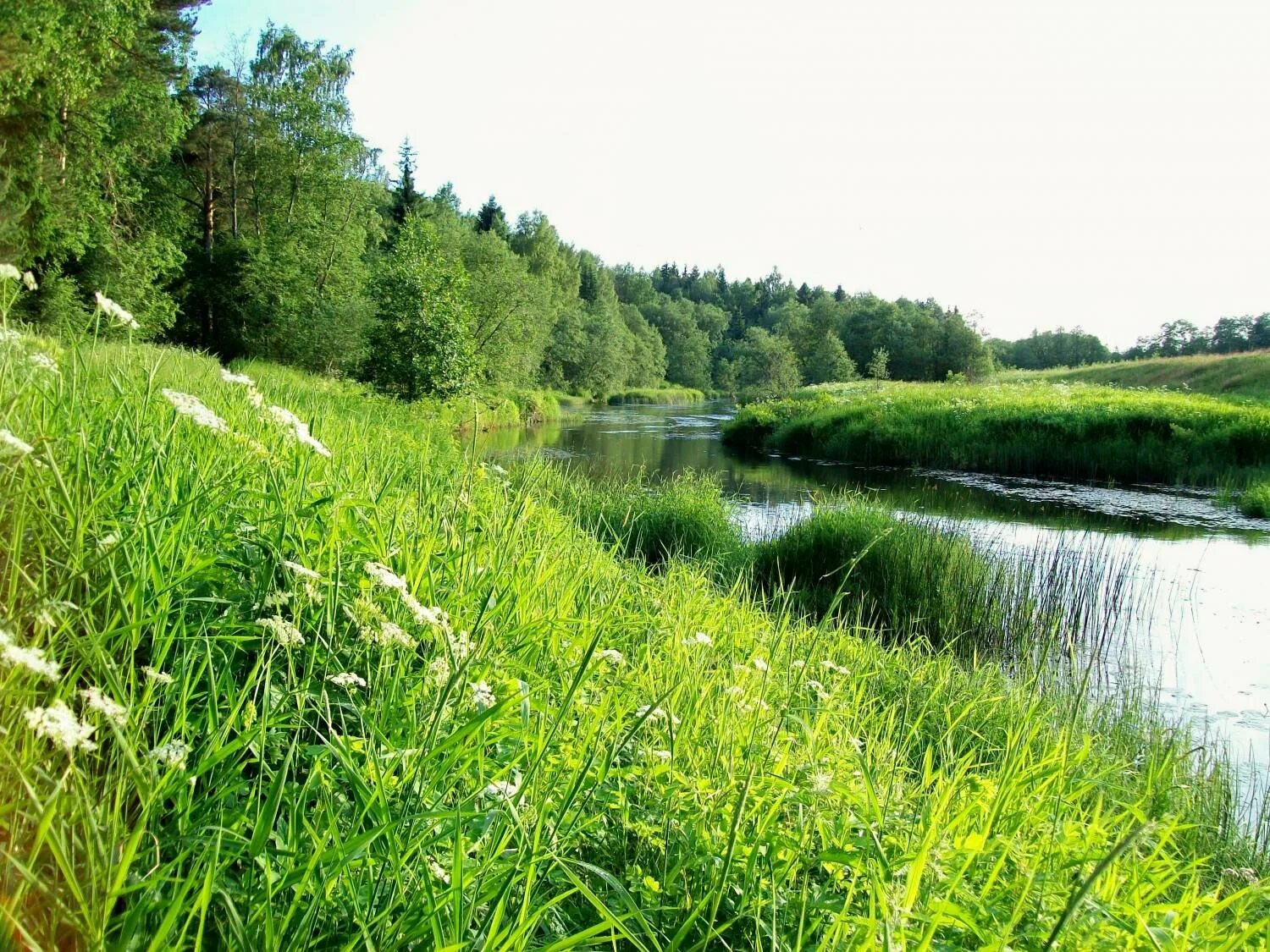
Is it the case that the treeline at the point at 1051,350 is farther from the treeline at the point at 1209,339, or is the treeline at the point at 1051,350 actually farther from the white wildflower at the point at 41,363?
the white wildflower at the point at 41,363

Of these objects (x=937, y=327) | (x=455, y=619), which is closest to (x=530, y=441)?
(x=455, y=619)

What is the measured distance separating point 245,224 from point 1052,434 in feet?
119

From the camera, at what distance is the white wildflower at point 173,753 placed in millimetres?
1333

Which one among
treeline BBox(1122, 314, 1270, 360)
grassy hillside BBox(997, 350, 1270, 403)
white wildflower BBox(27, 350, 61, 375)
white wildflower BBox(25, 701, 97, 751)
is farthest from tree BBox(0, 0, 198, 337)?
treeline BBox(1122, 314, 1270, 360)

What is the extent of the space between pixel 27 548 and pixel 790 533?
30.0ft

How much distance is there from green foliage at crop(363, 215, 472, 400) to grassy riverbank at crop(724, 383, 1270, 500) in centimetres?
1296

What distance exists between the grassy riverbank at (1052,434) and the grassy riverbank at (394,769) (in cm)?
1925

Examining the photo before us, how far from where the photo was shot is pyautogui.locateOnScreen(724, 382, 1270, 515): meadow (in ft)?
63.0

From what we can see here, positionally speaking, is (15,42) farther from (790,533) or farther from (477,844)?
(477,844)

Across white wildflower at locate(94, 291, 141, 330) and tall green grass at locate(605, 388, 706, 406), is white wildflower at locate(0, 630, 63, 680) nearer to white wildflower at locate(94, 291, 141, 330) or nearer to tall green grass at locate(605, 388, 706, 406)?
white wildflower at locate(94, 291, 141, 330)

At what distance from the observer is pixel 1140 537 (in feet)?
42.2

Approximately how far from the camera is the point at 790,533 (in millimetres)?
10336

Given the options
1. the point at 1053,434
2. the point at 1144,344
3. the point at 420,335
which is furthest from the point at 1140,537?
the point at 1144,344

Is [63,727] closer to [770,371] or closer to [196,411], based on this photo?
[196,411]
